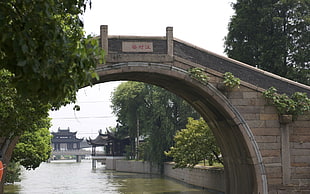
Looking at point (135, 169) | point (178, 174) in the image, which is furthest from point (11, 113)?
point (135, 169)

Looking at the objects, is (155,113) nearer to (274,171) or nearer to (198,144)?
(198,144)

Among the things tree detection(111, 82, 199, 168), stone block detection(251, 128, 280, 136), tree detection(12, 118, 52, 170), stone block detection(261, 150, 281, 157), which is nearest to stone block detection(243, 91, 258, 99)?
stone block detection(251, 128, 280, 136)

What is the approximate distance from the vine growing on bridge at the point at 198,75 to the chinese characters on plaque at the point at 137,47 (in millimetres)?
1286

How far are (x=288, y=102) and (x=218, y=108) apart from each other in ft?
6.51

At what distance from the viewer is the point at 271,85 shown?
43.9ft

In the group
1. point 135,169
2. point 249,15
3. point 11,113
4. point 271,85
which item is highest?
point 249,15

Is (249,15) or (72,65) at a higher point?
(249,15)

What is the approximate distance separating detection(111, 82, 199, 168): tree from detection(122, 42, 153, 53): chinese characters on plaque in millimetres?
18790

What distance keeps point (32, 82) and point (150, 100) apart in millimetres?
29463

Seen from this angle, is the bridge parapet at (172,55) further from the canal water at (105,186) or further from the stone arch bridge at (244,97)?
the canal water at (105,186)

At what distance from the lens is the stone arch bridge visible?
41.4ft

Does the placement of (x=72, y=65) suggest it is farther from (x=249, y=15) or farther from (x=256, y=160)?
(x=249, y=15)

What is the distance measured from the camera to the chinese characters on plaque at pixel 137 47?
41.4 ft

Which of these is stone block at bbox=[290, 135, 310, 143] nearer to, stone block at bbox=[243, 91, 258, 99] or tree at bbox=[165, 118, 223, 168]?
stone block at bbox=[243, 91, 258, 99]
